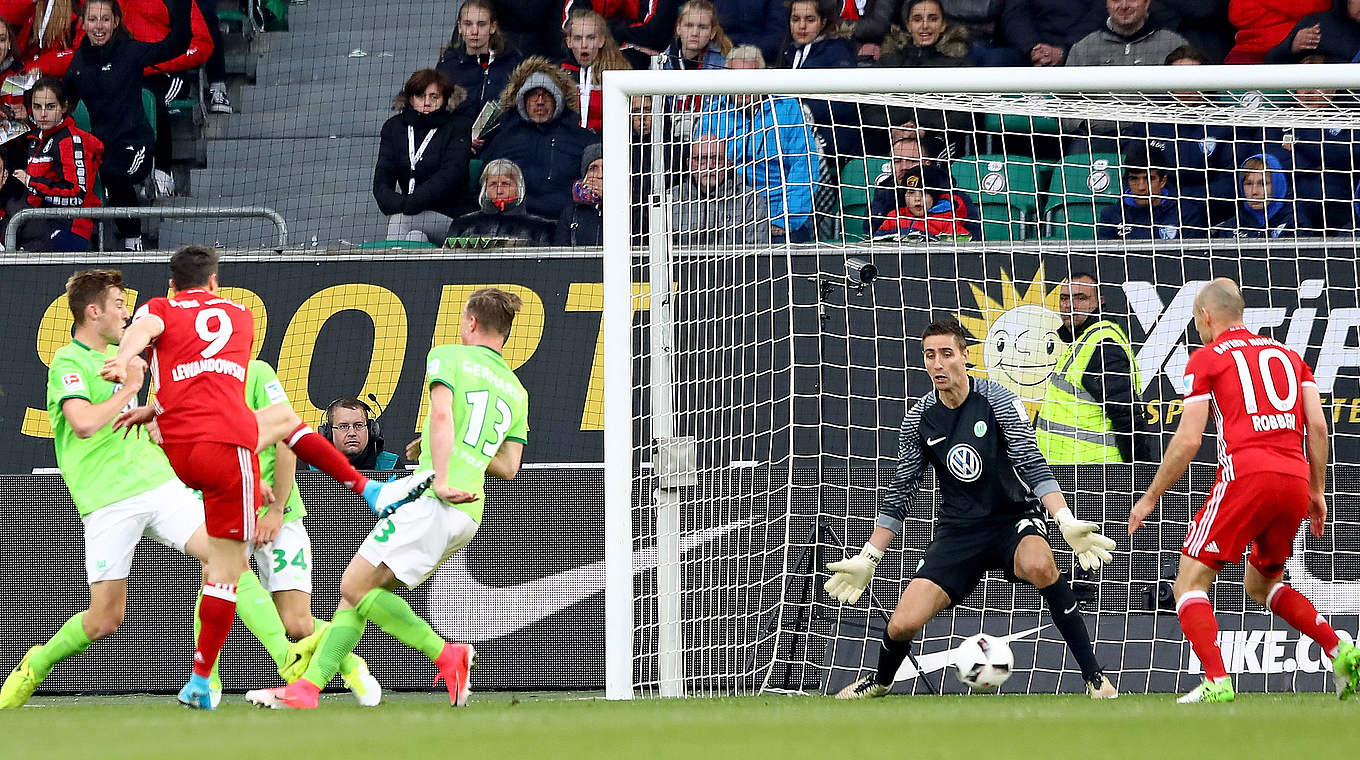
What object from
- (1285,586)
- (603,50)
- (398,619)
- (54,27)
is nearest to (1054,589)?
(1285,586)

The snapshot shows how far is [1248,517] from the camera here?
5.22 meters

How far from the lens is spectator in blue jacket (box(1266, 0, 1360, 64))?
32.0 ft

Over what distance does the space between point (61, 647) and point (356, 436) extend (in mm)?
2363

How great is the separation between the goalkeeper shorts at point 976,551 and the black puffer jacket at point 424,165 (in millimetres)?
4525

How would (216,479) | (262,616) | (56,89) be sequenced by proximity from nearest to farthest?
(216,479), (262,616), (56,89)

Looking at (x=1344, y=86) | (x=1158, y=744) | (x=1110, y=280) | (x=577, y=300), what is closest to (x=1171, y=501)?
(x=1110, y=280)

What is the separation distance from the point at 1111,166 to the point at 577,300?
2.94 metres

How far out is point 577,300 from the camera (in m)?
8.12

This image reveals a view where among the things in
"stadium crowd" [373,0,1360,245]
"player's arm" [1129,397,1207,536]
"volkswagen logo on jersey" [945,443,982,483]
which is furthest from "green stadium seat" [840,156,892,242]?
"player's arm" [1129,397,1207,536]

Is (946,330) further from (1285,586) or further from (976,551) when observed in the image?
(1285,586)

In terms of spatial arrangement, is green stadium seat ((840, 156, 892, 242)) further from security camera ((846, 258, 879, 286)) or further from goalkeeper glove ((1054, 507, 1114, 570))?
goalkeeper glove ((1054, 507, 1114, 570))

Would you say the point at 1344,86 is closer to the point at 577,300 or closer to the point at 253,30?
the point at 577,300

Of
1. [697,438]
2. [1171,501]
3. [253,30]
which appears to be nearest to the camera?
[697,438]

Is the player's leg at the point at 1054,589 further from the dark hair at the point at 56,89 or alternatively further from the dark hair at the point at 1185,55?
the dark hair at the point at 56,89
